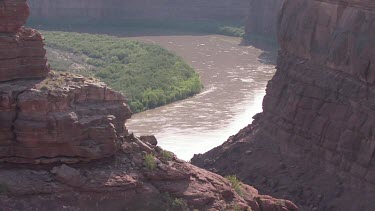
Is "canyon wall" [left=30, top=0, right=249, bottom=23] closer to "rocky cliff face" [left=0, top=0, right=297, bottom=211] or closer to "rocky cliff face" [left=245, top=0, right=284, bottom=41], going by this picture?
"rocky cliff face" [left=245, top=0, right=284, bottom=41]

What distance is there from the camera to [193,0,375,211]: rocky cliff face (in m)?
33.0

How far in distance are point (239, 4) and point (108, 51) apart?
3203 centimetres

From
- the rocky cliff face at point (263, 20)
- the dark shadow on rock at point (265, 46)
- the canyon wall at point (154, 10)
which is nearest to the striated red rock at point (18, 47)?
the dark shadow on rock at point (265, 46)

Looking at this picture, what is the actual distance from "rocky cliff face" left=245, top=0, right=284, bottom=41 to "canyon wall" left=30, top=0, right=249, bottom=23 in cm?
1332

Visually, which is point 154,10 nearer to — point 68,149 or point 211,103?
point 211,103

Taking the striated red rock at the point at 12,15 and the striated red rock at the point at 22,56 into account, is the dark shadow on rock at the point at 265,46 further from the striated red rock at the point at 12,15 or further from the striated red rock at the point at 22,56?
the striated red rock at the point at 12,15

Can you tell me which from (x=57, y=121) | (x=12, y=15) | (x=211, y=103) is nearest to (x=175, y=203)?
(x=57, y=121)

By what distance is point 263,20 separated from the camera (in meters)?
100

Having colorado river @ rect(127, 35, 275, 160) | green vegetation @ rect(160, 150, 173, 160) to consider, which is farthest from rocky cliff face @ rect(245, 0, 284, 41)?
green vegetation @ rect(160, 150, 173, 160)

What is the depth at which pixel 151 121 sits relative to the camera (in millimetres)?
58875

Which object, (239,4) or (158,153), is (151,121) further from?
(239,4)

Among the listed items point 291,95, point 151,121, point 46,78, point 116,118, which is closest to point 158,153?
point 116,118

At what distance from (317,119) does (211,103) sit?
2929 centimetres

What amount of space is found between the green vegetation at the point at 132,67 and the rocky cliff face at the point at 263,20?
13943mm
